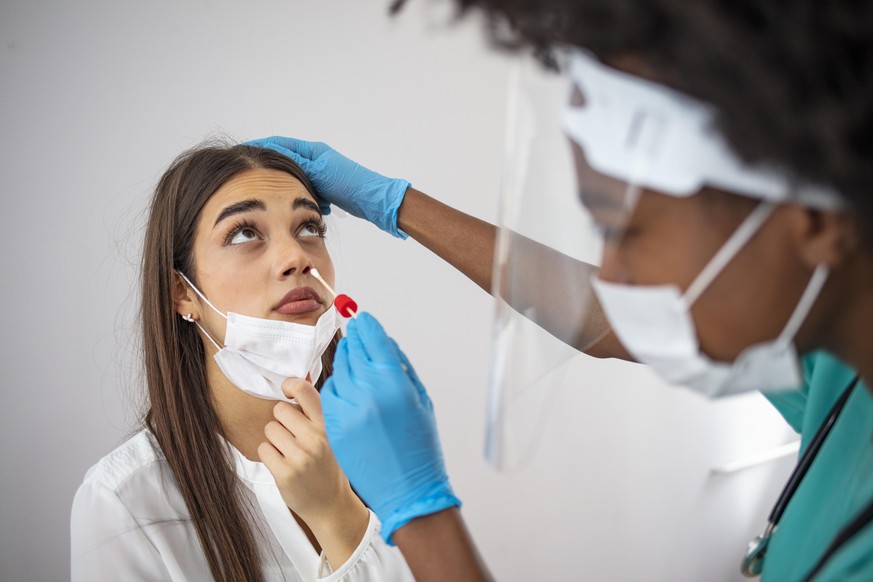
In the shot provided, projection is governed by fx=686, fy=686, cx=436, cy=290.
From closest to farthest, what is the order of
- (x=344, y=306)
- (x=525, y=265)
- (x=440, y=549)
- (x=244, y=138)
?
(x=440, y=549)
(x=525, y=265)
(x=344, y=306)
(x=244, y=138)

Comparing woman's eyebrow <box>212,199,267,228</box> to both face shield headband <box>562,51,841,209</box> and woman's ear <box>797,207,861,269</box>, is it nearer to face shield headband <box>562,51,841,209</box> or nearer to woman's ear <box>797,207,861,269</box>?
face shield headband <box>562,51,841,209</box>

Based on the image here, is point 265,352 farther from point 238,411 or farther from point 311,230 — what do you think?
point 311,230

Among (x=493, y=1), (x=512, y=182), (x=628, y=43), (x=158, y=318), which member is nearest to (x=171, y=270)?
(x=158, y=318)

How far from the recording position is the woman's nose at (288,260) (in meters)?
1.42

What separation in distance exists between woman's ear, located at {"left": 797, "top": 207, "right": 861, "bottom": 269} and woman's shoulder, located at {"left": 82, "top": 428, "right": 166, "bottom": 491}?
123cm

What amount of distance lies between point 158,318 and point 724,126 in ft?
4.08

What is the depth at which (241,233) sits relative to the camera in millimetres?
1460

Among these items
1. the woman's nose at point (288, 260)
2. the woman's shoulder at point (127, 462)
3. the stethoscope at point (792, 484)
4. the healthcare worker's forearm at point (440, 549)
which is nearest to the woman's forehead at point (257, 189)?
the woman's nose at point (288, 260)

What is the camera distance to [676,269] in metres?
0.73

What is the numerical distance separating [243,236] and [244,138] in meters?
0.54

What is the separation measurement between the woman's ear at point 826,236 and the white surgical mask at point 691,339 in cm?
3

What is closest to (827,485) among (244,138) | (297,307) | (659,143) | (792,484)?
(792,484)

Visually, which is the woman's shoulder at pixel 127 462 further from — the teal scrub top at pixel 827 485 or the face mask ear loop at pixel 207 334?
the teal scrub top at pixel 827 485

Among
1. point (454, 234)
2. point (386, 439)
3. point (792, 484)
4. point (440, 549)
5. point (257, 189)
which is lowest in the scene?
point (792, 484)
